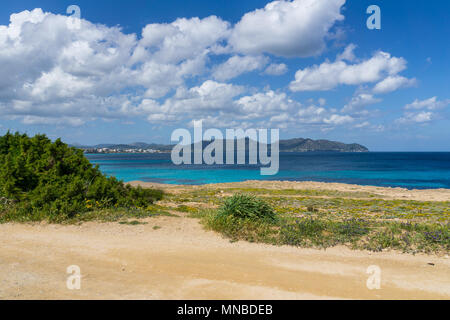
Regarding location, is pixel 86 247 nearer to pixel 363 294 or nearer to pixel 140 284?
pixel 140 284

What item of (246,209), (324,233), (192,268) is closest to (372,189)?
(324,233)

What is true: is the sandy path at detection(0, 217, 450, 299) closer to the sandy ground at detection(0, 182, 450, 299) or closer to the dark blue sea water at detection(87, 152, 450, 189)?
the sandy ground at detection(0, 182, 450, 299)

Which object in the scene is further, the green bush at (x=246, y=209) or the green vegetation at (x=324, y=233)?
the green bush at (x=246, y=209)

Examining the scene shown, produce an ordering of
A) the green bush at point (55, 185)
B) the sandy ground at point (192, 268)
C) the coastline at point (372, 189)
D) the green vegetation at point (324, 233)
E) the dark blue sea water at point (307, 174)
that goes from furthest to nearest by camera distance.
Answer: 1. the dark blue sea water at point (307, 174)
2. the coastline at point (372, 189)
3. the green bush at point (55, 185)
4. the green vegetation at point (324, 233)
5. the sandy ground at point (192, 268)

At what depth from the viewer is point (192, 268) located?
24.4 ft

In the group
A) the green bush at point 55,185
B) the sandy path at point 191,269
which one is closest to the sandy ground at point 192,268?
the sandy path at point 191,269

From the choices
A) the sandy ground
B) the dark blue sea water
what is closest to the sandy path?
the sandy ground

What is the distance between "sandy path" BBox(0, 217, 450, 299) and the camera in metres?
6.06

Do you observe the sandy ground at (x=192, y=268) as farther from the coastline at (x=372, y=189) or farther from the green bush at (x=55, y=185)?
the coastline at (x=372, y=189)

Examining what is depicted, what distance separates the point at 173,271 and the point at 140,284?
991mm

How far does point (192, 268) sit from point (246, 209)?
14.0 feet

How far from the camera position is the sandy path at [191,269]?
239 inches

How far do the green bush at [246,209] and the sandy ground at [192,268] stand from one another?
1.31 metres

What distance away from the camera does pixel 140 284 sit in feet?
21.1
